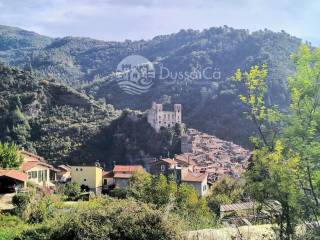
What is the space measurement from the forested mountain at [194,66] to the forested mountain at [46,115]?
21.4 meters

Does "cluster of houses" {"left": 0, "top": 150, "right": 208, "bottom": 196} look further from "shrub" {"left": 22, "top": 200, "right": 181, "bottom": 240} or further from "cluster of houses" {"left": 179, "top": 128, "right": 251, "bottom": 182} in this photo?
"shrub" {"left": 22, "top": 200, "right": 181, "bottom": 240}

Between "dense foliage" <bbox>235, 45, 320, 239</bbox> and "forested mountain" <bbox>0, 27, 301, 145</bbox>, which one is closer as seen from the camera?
"dense foliage" <bbox>235, 45, 320, 239</bbox>

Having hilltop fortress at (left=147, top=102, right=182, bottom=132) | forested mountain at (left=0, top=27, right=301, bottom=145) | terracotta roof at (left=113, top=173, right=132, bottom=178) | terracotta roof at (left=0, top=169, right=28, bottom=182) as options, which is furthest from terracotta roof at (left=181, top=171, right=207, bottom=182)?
hilltop fortress at (left=147, top=102, right=182, bottom=132)

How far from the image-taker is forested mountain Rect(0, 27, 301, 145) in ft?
314

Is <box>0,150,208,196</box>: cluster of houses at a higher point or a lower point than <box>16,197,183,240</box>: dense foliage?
lower

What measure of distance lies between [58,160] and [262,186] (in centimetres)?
5810

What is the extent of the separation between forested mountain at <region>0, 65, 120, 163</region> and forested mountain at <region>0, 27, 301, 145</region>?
21415mm

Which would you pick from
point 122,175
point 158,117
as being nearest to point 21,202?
point 122,175

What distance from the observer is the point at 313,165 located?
618cm

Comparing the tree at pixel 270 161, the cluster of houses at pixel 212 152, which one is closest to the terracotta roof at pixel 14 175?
the tree at pixel 270 161

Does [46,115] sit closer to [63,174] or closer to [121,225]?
[63,174]

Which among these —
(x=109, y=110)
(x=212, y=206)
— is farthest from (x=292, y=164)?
(x=109, y=110)

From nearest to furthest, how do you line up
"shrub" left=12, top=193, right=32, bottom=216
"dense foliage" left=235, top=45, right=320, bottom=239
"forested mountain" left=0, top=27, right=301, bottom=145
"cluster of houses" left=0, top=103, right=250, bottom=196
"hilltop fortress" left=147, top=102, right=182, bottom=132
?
1. "dense foliage" left=235, top=45, right=320, bottom=239
2. "shrub" left=12, top=193, right=32, bottom=216
3. "cluster of houses" left=0, top=103, right=250, bottom=196
4. "hilltop fortress" left=147, top=102, right=182, bottom=132
5. "forested mountain" left=0, top=27, right=301, bottom=145

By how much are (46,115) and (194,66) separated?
64634 mm
